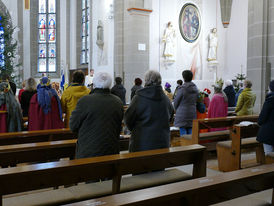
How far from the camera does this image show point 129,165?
3.01m

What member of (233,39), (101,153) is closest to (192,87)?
(101,153)

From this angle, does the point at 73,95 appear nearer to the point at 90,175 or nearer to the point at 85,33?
the point at 90,175

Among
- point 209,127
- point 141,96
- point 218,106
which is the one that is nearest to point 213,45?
point 218,106

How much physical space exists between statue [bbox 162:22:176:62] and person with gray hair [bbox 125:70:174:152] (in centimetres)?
1045

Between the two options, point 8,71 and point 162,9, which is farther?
point 8,71

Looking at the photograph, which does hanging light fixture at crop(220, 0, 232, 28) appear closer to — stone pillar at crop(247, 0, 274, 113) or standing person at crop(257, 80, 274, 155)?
stone pillar at crop(247, 0, 274, 113)

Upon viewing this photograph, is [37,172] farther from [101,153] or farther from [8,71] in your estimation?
[8,71]

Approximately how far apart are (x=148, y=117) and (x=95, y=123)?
25.2 inches

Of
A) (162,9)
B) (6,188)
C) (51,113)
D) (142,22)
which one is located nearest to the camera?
(6,188)

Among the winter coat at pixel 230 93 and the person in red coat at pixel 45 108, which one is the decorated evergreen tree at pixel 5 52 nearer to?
the winter coat at pixel 230 93

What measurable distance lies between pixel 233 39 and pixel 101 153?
554 inches

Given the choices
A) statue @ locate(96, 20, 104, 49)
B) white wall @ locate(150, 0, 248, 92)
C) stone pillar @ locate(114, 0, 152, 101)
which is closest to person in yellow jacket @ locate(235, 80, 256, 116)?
stone pillar @ locate(114, 0, 152, 101)

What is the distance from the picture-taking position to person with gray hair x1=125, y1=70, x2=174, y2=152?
3.70 meters

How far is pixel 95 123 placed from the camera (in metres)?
3.42
